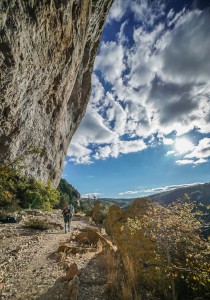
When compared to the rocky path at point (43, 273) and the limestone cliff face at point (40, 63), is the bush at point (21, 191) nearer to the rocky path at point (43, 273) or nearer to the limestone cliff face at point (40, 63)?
the rocky path at point (43, 273)

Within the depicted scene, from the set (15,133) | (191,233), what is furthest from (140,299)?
(15,133)

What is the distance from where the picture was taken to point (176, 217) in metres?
5.62

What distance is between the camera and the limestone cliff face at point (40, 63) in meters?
10.5

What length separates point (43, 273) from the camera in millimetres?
7020

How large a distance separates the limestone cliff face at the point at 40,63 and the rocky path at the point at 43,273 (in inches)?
216

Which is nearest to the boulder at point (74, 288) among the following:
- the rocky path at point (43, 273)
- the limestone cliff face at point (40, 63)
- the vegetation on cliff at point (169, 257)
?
the rocky path at point (43, 273)

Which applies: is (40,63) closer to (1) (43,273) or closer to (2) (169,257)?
(1) (43,273)

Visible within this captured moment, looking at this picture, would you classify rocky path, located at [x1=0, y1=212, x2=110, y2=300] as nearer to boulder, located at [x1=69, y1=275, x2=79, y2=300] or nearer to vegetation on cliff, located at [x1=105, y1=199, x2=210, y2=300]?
boulder, located at [x1=69, y1=275, x2=79, y2=300]

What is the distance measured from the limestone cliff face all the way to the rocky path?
550 cm

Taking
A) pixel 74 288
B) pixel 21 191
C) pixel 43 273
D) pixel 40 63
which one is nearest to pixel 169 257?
pixel 74 288

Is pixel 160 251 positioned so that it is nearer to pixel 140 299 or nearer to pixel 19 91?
pixel 140 299

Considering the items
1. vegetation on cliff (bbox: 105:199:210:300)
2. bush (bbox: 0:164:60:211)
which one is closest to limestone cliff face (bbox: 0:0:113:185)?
bush (bbox: 0:164:60:211)

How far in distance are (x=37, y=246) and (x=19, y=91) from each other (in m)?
8.90

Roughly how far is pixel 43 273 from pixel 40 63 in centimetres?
1217
